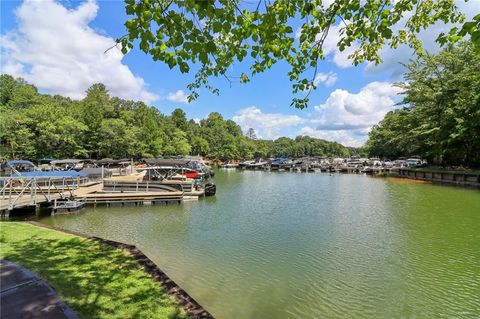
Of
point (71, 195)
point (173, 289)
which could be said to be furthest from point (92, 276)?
point (71, 195)

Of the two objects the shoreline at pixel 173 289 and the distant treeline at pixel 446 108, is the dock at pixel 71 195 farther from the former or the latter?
the distant treeline at pixel 446 108

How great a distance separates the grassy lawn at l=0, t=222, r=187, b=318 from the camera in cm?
500

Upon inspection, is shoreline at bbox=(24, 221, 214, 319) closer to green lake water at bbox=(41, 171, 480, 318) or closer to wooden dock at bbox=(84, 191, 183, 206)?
green lake water at bbox=(41, 171, 480, 318)

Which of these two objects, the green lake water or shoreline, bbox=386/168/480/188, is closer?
the green lake water

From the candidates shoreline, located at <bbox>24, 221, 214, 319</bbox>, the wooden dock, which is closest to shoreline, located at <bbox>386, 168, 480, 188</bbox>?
the wooden dock

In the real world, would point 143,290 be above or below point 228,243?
above

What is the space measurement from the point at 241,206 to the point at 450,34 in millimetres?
18851

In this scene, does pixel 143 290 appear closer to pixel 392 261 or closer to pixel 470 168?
pixel 392 261

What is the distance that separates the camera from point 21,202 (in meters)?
16.6

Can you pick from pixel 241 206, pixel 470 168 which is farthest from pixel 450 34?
pixel 470 168

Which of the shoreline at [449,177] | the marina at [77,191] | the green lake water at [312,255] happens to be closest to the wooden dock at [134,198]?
the marina at [77,191]

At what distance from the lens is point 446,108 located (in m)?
39.0

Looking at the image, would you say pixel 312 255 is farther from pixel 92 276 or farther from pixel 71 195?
pixel 71 195

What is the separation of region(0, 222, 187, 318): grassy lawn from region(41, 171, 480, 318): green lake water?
74.8 inches
